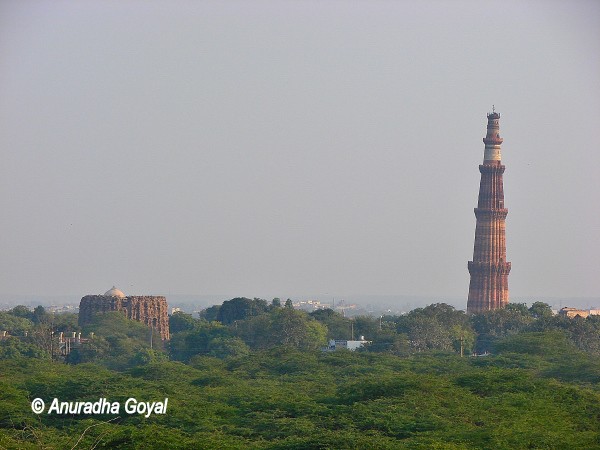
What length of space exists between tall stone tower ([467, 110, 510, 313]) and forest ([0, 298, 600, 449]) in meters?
17.6

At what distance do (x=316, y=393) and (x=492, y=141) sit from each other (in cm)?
6494

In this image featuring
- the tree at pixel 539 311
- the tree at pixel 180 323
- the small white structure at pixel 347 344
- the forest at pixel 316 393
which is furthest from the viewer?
the tree at pixel 180 323

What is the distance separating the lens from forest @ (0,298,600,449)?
41.9 m

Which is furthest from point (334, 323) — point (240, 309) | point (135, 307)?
point (135, 307)

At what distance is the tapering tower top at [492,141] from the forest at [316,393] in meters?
23.1

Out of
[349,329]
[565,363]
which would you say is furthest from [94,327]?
[565,363]

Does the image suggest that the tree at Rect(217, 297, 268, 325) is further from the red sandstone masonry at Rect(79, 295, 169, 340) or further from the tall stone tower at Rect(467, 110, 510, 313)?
the tall stone tower at Rect(467, 110, 510, 313)

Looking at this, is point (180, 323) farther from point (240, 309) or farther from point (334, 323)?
point (334, 323)

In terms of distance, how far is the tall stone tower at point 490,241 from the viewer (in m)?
118

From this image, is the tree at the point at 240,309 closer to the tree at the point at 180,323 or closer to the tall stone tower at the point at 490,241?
the tree at the point at 180,323

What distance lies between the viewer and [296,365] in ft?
243

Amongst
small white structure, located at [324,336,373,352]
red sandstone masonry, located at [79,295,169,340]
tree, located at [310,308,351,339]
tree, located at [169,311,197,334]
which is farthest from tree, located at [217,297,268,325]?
small white structure, located at [324,336,373,352]

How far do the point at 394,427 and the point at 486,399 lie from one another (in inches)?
262

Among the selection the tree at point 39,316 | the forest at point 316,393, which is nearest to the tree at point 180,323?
the tree at point 39,316
